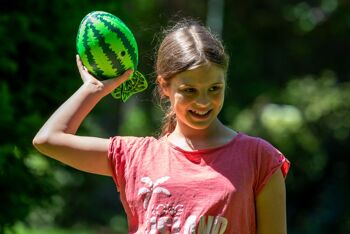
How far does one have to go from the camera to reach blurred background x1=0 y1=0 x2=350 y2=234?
7.29m

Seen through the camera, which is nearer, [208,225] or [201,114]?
[208,225]

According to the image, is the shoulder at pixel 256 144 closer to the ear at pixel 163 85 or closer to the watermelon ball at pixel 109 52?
the ear at pixel 163 85

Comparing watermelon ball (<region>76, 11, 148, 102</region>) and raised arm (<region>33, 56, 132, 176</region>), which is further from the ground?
watermelon ball (<region>76, 11, 148, 102</region>)

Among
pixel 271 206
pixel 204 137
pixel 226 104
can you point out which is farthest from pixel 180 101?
pixel 226 104

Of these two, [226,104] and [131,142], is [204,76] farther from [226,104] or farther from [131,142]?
[226,104]

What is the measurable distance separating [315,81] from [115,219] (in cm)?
455

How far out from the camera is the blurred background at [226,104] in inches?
287

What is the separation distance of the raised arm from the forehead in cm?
36

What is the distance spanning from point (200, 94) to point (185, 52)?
198 mm

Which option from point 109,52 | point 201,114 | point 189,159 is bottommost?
point 189,159

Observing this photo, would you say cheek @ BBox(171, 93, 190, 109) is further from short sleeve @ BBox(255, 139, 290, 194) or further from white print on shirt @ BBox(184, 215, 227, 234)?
white print on shirt @ BBox(184, 215, 227, 234)

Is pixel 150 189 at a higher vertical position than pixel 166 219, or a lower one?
higher

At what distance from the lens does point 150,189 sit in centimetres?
354

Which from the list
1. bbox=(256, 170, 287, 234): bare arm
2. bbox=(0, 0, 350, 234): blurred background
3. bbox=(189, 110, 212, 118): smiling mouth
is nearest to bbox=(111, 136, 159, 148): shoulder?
bbox=(189, 110, 212, 118): smiling mouth
